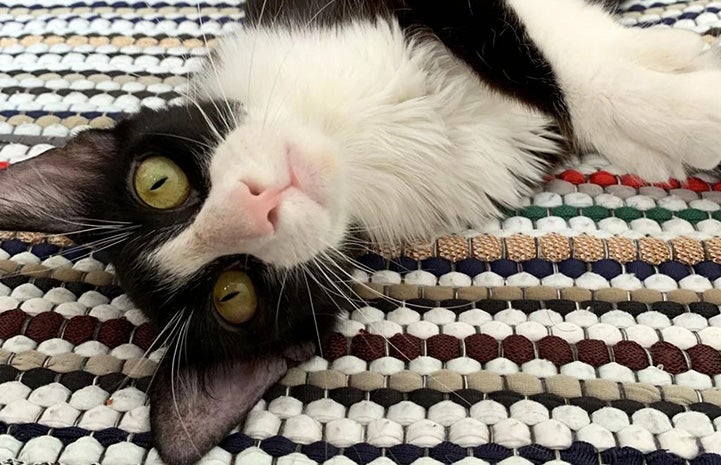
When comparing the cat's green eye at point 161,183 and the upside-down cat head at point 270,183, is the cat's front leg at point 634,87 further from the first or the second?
the cat's green eye at point 161,183

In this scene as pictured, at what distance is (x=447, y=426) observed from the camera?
2.32ft

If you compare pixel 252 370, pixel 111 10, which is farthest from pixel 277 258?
pixel 111 10

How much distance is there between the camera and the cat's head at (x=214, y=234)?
77 cm

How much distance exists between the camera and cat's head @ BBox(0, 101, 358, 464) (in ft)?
2.51

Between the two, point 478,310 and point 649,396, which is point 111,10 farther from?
point 649,396

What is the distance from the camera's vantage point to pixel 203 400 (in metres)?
0.75

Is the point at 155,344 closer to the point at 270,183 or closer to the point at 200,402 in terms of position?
the point at 200,402

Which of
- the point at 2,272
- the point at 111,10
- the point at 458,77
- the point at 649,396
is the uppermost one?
the point at 111,10

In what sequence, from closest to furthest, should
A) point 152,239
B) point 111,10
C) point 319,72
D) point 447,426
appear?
point 447,426
point 152,239
point 319,72
point 111,10

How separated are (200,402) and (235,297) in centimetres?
13

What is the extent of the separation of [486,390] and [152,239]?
442 millimetres

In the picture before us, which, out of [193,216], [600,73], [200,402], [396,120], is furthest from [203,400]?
[600,73]

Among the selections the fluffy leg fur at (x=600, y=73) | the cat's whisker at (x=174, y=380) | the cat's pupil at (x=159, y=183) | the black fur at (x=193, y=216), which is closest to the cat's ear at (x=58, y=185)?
the black fur at (x=193, y=216)

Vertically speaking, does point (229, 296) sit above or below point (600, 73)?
below
